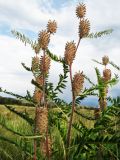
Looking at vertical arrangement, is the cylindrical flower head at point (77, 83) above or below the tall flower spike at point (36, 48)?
below

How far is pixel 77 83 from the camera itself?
8.47 ft

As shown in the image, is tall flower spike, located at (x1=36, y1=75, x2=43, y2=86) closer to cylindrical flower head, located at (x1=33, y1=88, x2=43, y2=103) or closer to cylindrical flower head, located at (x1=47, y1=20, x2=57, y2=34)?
cylindrical flower head, located at (x1=33, y1=88, x2=43, y2=103)

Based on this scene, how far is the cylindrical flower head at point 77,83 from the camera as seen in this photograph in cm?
258

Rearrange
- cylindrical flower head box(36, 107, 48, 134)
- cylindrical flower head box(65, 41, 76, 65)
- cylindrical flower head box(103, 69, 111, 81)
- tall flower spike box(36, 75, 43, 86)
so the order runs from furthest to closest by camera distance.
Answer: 1. cylindrical flower head box(103, 69, 111, 81)
2. tall flower spike box(36, 75, 43, 86)
3. cylindrical flower head box(65, 41, 76, 65)
4. cylindrical flower head box(36, 107, 48, 134)

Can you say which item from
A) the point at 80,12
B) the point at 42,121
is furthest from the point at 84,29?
the point at 42,121

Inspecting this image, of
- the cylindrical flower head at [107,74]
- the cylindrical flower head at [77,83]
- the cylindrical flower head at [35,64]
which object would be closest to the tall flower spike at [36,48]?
the cylindrical flower head at [35,64]

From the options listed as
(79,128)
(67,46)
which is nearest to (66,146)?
(79,128)

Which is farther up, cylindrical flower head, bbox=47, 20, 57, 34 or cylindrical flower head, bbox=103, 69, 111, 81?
cylindrical flower head, bbox=47, 20, 57, 34

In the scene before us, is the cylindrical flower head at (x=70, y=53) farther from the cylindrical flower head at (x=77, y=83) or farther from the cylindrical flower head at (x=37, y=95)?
the cylindrical flower head at (x=37, y=95)

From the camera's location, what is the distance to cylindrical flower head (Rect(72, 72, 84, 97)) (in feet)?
8.48

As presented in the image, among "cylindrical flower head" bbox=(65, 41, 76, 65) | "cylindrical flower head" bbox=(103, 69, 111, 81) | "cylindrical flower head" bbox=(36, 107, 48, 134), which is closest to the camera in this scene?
"cylindrical flower head" bbox=(36, 107, 48, 134)

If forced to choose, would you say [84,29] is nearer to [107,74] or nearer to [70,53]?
[70,53]

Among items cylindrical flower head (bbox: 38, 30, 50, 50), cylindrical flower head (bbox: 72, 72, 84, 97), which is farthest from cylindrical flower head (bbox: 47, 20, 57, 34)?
cylindrical flower head (bbox: 72, 72, 84, 97)

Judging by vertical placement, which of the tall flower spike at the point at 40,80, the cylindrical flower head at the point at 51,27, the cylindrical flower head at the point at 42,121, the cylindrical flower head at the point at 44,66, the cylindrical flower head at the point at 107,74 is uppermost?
the cylindrical flower head at the point at 51,27
